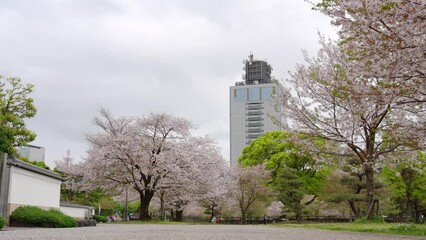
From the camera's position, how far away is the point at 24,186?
53.9 ft

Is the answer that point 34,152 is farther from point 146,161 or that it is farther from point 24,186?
point 24,186

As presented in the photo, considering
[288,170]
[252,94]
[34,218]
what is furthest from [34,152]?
[252,94]

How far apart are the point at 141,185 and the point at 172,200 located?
4.99m

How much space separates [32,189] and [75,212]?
758 centimetres

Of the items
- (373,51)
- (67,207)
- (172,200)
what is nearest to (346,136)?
(373,51)

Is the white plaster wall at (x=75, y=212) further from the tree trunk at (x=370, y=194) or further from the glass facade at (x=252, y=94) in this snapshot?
the glass facade at (x=252, y=94)

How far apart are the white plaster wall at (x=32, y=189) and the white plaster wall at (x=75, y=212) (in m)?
2.87

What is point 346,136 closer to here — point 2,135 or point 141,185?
point 2,135

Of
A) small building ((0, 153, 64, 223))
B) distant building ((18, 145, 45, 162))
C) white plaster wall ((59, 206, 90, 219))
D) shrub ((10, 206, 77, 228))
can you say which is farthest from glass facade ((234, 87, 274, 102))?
shrub ((10, 206, 77, 228))

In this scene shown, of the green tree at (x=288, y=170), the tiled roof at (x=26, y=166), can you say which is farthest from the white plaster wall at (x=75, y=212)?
the green tree at (x=288, y=170)

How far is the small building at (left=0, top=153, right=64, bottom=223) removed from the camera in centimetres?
1464

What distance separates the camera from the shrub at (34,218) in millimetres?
15008

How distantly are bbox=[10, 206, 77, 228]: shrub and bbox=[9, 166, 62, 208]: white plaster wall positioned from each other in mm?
522

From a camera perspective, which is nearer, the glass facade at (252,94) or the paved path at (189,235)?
the paved path at (189,235)
